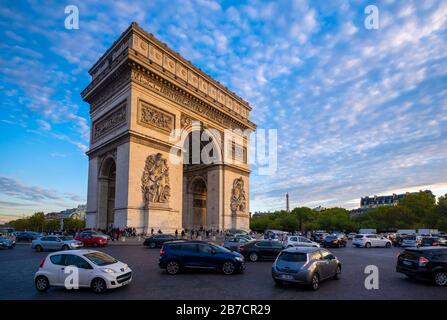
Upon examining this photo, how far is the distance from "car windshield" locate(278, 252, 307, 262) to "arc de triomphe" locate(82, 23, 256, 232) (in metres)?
20.6

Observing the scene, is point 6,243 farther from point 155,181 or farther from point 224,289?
point 224,289

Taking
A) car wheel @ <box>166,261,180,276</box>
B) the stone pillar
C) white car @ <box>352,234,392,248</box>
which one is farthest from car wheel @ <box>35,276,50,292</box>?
white car @ <box>352,234,392,248</box>

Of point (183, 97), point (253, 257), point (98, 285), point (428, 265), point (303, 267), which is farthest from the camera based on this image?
point (183, 97)

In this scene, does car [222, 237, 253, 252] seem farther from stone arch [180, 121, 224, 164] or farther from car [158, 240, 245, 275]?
stone arch [180, 121, 224, 164]

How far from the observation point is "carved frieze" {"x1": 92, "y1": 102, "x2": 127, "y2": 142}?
1261 inches

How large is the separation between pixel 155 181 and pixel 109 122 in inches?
333

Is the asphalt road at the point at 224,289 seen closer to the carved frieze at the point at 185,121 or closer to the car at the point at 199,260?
the car at the point at 199,260

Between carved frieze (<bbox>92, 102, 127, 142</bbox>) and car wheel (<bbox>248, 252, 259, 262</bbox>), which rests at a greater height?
carved frieze (<bbox>92, 102, 127, 142</bbox>)

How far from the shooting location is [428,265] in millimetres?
11383

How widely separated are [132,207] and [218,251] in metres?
17.2

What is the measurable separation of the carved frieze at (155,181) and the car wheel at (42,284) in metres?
20.2

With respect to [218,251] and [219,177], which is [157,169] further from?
[218,251]

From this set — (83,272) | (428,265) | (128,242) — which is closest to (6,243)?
(128,242)
